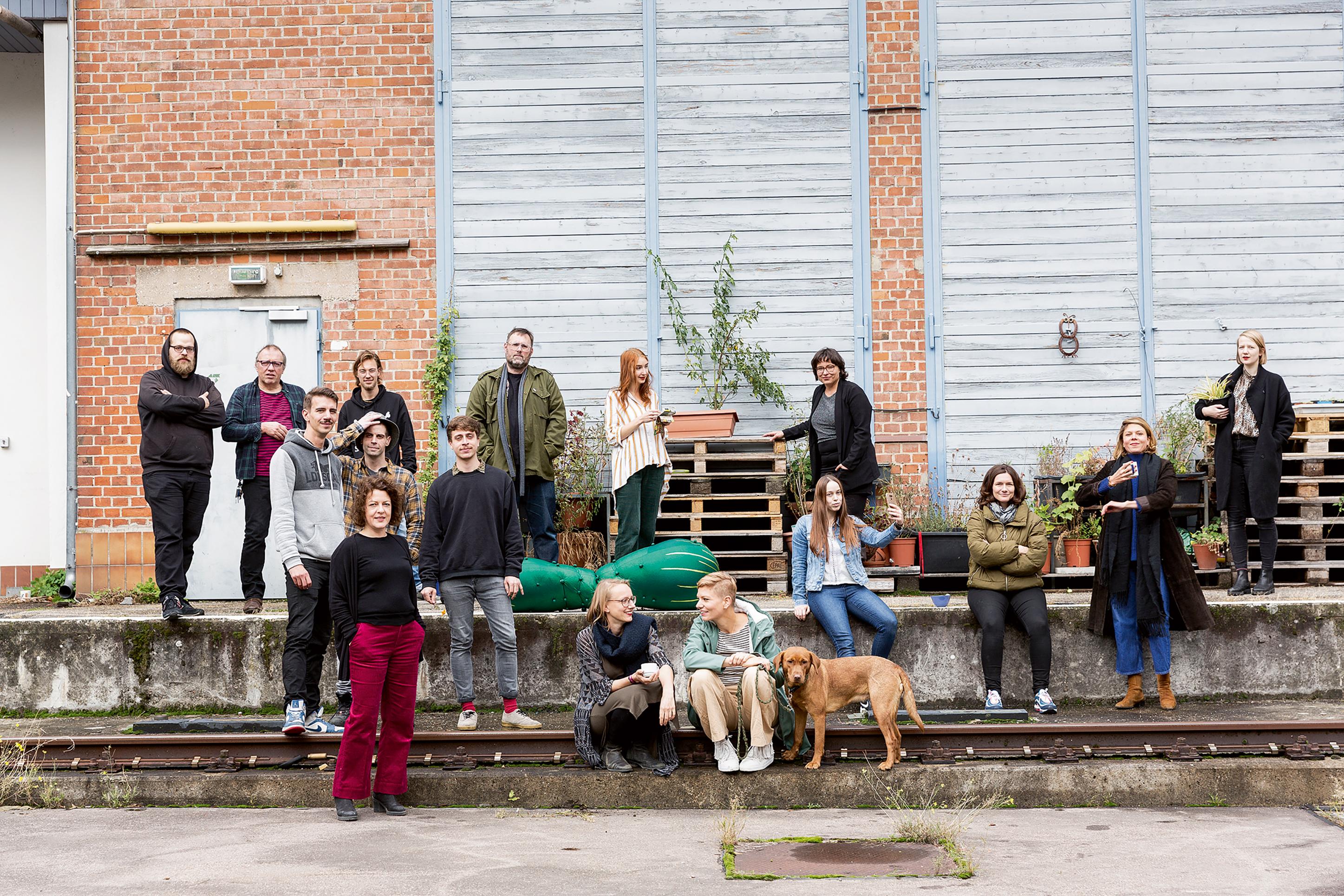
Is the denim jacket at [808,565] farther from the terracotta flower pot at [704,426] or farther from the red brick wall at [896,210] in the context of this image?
the red brick wall at [896,210]

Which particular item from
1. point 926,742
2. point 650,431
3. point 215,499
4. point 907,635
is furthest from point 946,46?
point 215,499

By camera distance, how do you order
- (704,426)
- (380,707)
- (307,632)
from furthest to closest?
(704,426), (307,632), (380,707)

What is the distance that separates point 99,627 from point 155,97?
5423 mm

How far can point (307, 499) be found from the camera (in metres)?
7.24

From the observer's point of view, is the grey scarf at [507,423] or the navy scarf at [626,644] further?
the grey scarf at [507,423]

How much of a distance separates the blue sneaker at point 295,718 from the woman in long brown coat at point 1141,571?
518cm

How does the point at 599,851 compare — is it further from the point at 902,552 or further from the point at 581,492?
the point at 581,492

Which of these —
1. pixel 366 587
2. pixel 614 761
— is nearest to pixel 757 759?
pixel 614 761

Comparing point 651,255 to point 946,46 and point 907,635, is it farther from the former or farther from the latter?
point 907,635

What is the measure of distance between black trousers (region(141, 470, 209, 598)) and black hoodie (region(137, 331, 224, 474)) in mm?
73

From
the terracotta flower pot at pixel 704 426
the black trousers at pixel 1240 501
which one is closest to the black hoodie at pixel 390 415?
the terracotta flower pot at pixel 704 426

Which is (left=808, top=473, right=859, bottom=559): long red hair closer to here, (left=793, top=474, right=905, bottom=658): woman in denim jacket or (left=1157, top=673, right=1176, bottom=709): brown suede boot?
(left=793, top=474, right=905, bottom=658): woman in denim jacket

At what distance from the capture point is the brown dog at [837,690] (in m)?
6.71

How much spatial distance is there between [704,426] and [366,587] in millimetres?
4623
